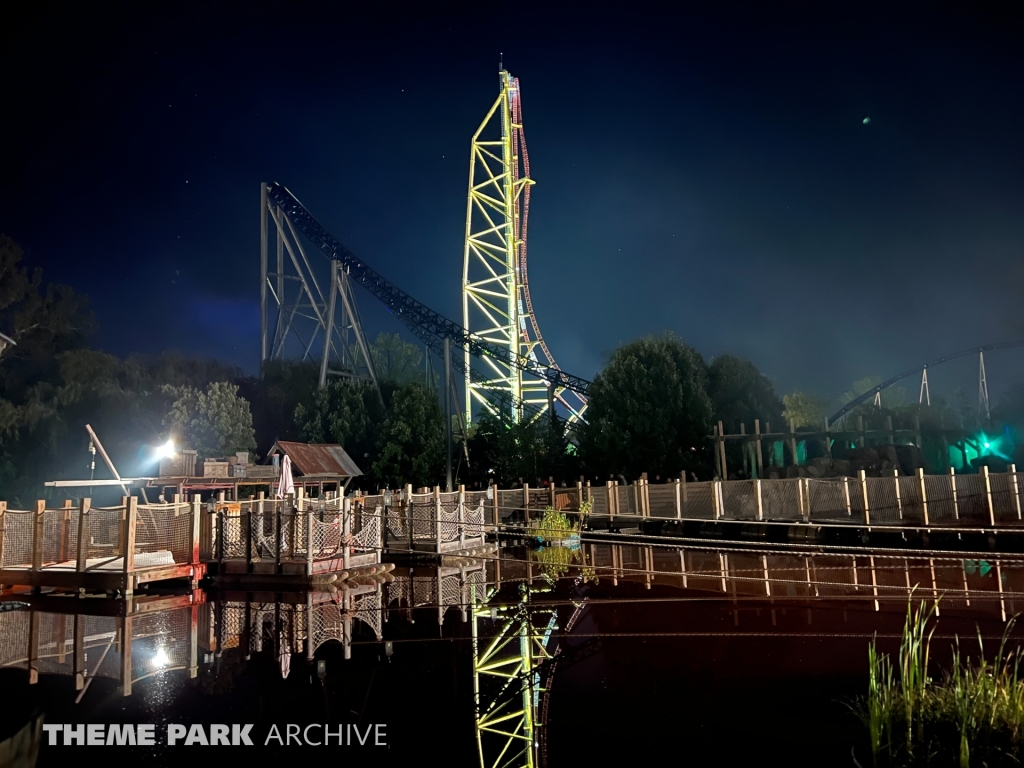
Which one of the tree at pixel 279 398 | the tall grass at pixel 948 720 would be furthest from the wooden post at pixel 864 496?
the tree at pixel 279 398

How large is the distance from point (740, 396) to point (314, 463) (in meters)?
17.5

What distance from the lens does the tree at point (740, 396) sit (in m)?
31.4

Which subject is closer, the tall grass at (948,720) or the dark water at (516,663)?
the tall grass at (948,720)

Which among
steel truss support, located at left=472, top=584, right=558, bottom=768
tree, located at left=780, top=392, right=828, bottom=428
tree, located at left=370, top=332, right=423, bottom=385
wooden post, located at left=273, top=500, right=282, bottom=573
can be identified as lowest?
steel truss support, located at left=472, top=584, right=558, bottom=768

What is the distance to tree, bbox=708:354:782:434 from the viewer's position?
31.4 meters

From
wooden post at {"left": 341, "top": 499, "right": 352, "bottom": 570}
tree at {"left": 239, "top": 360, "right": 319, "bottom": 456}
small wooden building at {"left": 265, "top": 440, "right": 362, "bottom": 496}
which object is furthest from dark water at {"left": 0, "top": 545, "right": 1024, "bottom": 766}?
tree at {"left": 239, "top": 360, "right": 319, "bottom": 456}

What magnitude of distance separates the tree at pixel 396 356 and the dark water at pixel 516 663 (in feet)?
175

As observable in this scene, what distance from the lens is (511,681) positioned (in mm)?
6492

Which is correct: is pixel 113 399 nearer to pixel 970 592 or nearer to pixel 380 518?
pixel 380 518

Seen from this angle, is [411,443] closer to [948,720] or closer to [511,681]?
[511,681]

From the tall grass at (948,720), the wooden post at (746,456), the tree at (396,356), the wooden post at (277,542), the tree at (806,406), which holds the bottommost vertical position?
the tall grass at (948,720)

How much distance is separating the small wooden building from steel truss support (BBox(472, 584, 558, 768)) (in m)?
15.3

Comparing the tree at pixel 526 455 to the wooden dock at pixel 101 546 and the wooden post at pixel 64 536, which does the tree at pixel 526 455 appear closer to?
the wooden dock at pixel 101 546

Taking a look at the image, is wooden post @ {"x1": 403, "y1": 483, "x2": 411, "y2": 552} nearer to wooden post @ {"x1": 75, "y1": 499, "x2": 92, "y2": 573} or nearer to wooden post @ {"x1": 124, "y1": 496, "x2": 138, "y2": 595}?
wooden post @ {"x1": 124, "y1": 496, "x2": 138, "y2": 595}
